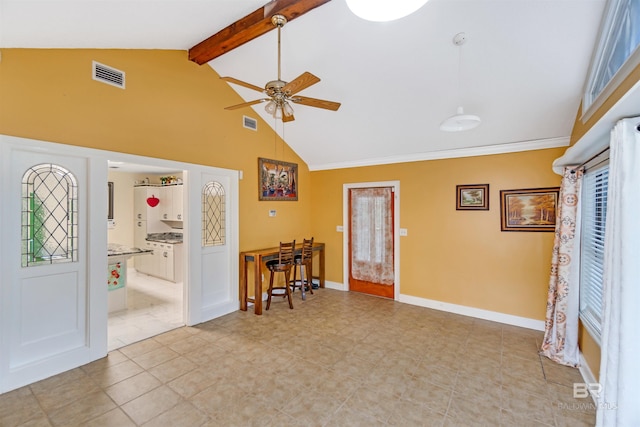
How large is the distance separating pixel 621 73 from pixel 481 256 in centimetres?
258

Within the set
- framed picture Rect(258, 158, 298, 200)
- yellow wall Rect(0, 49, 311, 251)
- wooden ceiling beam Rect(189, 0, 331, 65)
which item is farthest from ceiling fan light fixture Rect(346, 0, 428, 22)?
framed picture Rect(258, 158, 298, 200)

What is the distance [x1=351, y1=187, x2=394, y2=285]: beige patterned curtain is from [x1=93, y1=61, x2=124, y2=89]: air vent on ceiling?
12.4 feet

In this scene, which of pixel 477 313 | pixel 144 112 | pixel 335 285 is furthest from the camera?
pixel 335 285

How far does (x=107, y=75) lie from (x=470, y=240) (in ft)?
16.4

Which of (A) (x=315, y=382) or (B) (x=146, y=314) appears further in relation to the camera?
(B) (x=146, y=314)

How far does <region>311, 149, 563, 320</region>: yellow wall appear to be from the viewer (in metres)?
3.63

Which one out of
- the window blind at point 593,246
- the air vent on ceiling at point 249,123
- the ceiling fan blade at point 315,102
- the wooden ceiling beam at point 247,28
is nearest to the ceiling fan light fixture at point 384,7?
the ceiling fan blade at point 315,102

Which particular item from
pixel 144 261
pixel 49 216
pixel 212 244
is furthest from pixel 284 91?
pixel 144 261

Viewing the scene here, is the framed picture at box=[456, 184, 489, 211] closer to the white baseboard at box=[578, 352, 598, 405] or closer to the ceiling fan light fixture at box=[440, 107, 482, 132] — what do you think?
the ceiling fan light fixture at box=[440, 107, 482, 132]

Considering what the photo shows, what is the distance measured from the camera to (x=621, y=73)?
2006 millimetres

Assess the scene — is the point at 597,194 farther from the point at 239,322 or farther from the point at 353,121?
the point at 239,322

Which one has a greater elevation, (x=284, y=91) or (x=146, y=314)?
(x=284, y=91)

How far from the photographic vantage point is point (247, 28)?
2.81 m

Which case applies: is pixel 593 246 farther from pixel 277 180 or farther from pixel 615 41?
pixel 277 180
